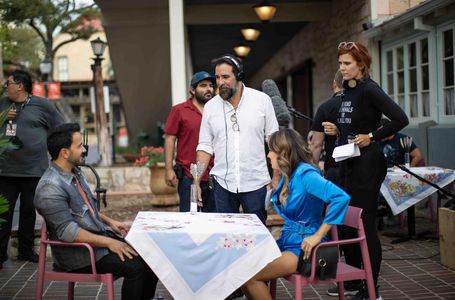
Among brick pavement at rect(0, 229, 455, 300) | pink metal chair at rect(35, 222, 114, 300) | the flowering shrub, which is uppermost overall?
the flowering shrub

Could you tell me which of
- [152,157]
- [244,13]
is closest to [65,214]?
[152,157]

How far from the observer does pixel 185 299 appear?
3426mm

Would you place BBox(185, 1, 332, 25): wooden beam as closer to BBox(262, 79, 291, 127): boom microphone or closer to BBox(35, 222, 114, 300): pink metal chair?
BBox(262, 79, 291, 127): boom microphone

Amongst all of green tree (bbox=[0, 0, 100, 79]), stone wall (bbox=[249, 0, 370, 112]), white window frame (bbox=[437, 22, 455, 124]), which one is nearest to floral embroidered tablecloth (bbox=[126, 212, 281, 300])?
white window frame (bbox=[437, 22, 455, 124])

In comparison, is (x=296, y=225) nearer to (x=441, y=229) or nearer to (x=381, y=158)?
(x=381, y=158)

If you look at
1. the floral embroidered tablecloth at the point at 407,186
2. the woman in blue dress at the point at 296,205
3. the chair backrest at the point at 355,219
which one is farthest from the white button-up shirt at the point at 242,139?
the floral embroidered tablecloth at the point at 407,186

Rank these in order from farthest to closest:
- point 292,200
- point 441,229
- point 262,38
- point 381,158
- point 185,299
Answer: point 262,38 < point 441,229 < point 381,158 < point 292,200 < point 185,299

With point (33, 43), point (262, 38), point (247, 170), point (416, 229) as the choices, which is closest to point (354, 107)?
point (247, 170)

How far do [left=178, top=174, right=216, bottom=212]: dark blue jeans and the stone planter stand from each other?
3992 mm

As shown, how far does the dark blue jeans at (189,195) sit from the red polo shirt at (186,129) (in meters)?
0.15

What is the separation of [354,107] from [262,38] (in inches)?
455

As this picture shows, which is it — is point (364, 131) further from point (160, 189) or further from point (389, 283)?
point (160, 189)

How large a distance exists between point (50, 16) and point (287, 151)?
21.9m

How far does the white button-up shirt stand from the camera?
481cm
